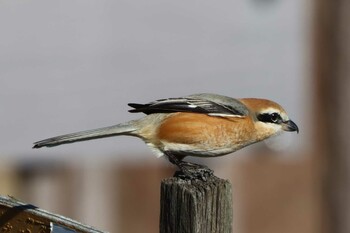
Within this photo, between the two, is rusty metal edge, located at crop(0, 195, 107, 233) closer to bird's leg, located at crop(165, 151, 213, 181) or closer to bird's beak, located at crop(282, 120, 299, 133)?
bird's leg, located at crop(165, 151, 213, 181)

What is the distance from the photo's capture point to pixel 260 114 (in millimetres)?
5734

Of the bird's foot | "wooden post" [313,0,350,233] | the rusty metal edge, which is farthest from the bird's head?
"wooden post" [313,0,350,233]

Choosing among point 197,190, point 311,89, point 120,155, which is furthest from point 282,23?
point 197,190

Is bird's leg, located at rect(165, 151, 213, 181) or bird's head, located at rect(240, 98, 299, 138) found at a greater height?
bird's head, located at rect(240, 98, 299, 138)

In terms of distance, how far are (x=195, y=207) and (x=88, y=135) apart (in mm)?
1066

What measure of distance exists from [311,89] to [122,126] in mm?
5952

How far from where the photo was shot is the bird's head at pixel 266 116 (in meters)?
5.75

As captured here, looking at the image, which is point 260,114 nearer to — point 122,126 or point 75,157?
point 122,126

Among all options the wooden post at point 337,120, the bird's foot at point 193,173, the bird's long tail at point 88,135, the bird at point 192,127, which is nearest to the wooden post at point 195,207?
the bird's foot at point 193,173

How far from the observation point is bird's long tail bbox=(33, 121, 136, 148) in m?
4.81

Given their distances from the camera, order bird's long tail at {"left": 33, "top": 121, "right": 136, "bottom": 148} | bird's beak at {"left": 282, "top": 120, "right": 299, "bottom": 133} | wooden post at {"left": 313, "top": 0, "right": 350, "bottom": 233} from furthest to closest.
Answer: wooden post at {"left": 313, "top": 0, "right": 350, "bottom": 233}, bird's beak at {"left": 282, "top": 120, "right": 299, "bottom": 133}, bird's long tail at {"left": 33, "top": 121, "right": 136, "bottom": 148}

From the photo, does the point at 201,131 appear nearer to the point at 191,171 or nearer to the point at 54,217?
the point at 191,171

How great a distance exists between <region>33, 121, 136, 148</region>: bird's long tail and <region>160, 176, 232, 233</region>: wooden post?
743 mm

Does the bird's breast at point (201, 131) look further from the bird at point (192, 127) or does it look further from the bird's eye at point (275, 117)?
the bird's eye at point (275, 117)
